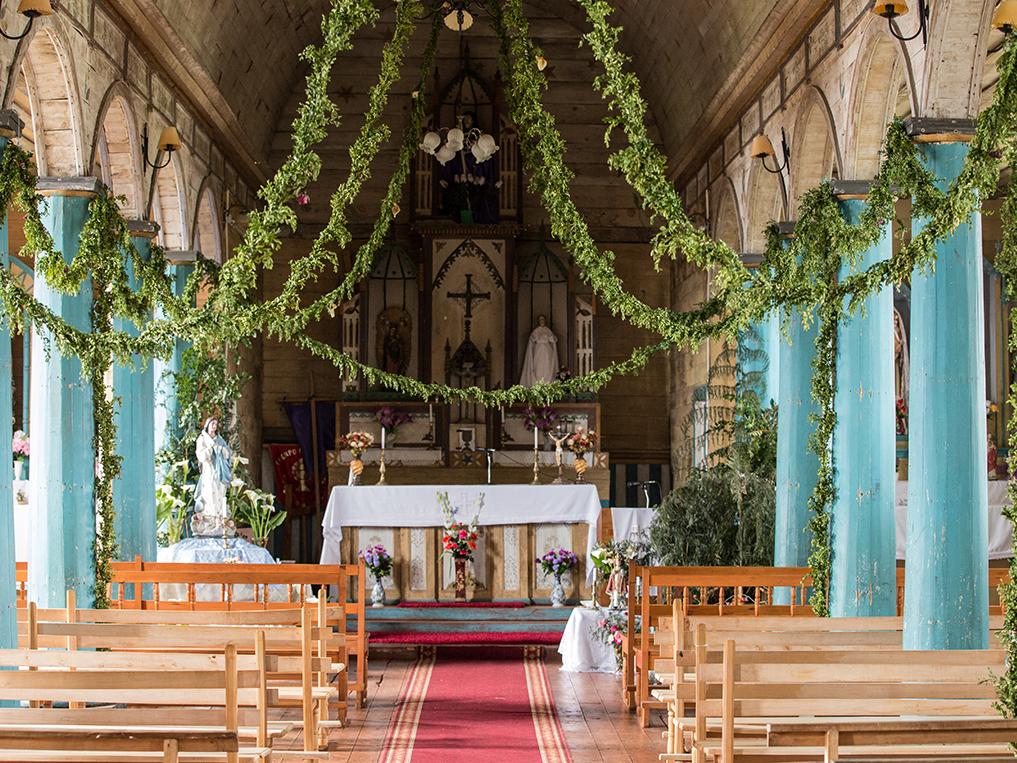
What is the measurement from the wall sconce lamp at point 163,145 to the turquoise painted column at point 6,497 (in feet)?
10.3

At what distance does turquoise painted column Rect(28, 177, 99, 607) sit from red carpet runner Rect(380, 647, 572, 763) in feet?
8.14

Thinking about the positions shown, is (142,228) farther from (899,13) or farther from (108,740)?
(108,740)

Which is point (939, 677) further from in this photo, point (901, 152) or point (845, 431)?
point (845, 431)

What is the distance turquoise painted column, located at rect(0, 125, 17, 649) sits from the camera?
7805 millimetres

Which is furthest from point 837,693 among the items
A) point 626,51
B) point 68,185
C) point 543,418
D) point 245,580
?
point 626,51

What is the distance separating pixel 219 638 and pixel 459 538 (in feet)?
22.5

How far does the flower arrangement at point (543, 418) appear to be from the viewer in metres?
17.2

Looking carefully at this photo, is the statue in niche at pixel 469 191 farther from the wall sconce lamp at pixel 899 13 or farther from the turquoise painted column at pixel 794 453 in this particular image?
the wall sconce lamp at pixel 899 13

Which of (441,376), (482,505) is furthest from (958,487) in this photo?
(441,376)

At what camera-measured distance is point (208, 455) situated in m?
13.5

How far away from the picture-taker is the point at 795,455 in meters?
11.9

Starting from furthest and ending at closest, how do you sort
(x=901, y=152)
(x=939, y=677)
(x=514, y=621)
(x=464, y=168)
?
(x=464, y=168) < (x=514, y=621) < (x=901, y=152) < (x=939, y=677)

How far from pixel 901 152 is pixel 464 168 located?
10.1 metres

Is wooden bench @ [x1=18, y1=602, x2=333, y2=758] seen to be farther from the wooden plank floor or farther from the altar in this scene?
the altar
